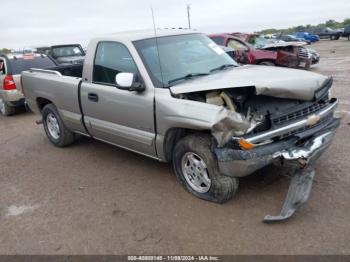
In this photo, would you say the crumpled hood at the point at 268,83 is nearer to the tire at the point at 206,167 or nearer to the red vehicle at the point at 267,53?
the tire at the point at 206,167

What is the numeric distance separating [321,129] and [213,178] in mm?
1306

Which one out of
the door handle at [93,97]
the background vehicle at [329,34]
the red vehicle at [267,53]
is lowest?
the background vehicle at [329,34]

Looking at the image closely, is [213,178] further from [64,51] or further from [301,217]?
[64,51]

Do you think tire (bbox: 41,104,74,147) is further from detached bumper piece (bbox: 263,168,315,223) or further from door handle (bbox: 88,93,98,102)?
detached bumper piece (bbox: 263,168,315,223)

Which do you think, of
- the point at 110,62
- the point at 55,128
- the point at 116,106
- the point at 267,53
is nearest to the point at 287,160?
the point at 116,106

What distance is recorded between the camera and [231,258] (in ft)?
9.95

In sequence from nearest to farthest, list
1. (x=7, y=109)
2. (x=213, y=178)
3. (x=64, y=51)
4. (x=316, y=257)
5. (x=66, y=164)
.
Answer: (x=316, y=257) → (x=213, y=178) → (x=66, y=164) → (x=7, y=109) → (x=64, y=51)

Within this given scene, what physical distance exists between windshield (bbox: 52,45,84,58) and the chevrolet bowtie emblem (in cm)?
1224

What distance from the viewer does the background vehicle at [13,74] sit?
29.6 feet

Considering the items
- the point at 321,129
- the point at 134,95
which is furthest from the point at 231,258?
the point at 134,95

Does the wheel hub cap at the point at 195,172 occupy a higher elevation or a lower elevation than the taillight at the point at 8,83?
lower

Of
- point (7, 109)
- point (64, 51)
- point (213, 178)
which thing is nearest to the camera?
point (213, 178)

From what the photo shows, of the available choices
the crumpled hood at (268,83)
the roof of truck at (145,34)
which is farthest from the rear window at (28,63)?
the crumpled hood at (268,83)

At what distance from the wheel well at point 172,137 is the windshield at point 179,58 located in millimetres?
548
